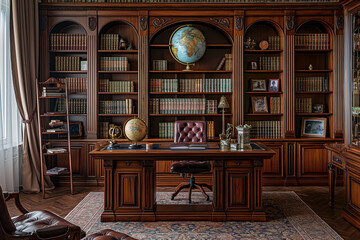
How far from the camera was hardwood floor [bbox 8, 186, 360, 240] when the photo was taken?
3569 mm

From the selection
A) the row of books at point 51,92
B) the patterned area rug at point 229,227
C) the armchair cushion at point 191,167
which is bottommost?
the patterned area rug at point 229,227

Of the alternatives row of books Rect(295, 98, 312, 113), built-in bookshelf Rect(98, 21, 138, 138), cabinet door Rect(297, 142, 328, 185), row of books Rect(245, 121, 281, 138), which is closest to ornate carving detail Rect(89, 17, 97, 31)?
built-in bookshelf Rect(98, 21, 138, 138)

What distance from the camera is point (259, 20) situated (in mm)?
5430

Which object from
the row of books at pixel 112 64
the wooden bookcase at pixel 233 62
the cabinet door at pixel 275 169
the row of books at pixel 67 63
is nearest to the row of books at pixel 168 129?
the wooden bookcase at pixel 233 62

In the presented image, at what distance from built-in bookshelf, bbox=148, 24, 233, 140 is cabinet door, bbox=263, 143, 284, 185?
3.20ft

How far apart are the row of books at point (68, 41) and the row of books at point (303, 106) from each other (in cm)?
378

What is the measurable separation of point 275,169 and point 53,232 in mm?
4054

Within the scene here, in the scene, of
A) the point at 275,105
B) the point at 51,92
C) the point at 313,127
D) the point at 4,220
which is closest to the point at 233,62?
the point at 275,105

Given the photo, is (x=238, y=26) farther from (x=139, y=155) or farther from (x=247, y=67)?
(x=139, y=155)

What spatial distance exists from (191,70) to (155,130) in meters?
1.24

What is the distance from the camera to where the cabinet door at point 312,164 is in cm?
537

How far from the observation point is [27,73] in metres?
4.93

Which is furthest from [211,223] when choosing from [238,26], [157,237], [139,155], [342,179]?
[238,26]

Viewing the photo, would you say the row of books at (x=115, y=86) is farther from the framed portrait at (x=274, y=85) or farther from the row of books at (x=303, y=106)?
the row of books at (x=303, y=106)
